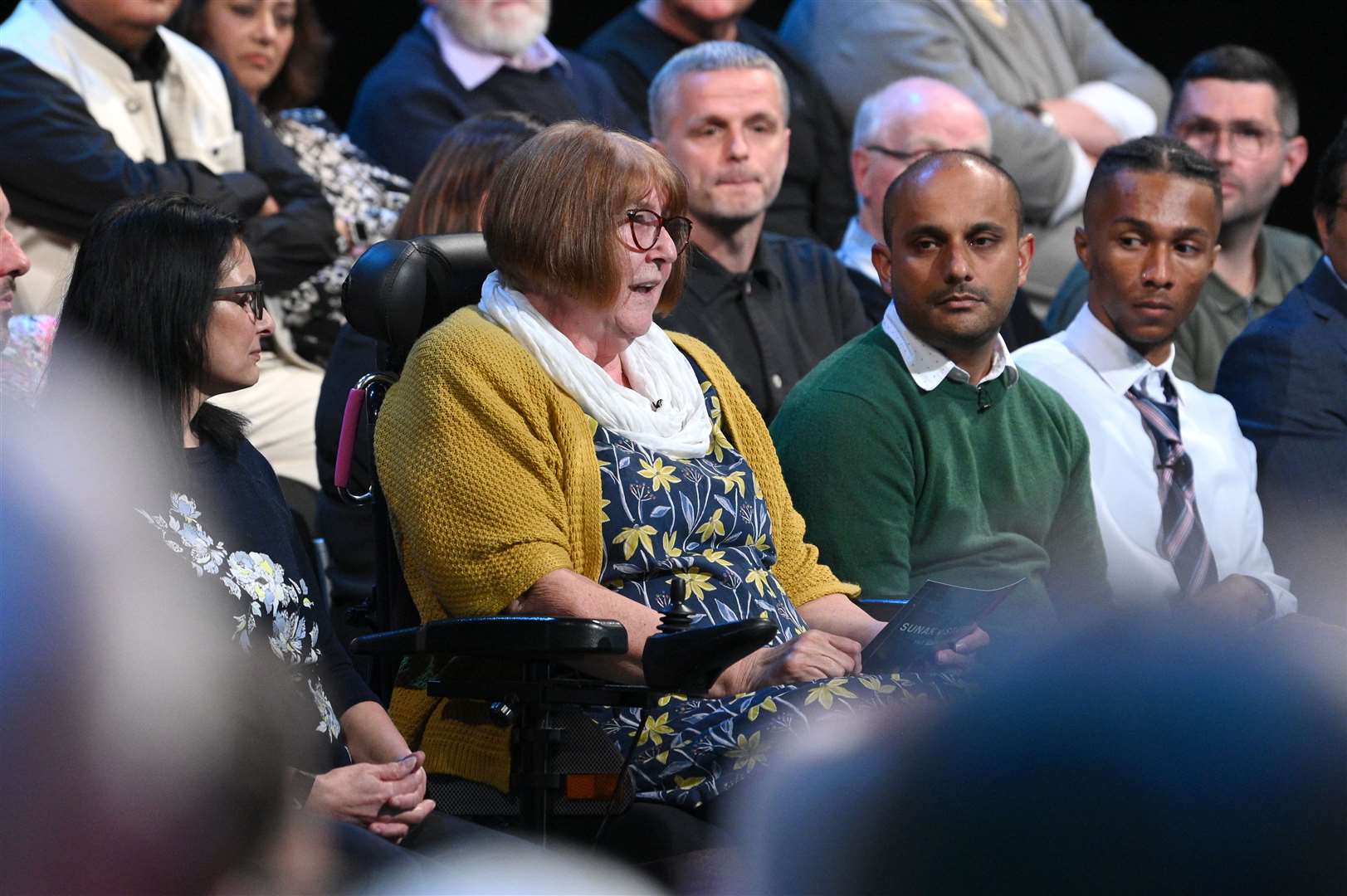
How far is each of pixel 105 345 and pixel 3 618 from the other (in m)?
1.44

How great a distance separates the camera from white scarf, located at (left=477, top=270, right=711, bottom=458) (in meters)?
2.20

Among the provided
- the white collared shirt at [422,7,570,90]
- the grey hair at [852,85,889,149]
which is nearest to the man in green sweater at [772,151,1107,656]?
the grey hair at [852,85,889,149]

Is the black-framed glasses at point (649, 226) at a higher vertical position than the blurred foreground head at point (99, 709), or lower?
lower

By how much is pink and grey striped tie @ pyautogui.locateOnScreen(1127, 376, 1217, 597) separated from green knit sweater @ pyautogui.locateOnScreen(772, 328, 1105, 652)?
25 centimetres

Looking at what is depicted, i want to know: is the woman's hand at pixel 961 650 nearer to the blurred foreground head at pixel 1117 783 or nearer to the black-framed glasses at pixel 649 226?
the black-framed glasses at pixel 649 226

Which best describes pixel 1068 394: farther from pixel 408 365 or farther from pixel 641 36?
pixel 641 36

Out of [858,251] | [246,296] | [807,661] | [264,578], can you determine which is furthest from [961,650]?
[858,251]

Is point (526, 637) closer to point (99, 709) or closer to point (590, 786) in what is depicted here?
point (590, 786)

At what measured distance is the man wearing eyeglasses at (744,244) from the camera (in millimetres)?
3377

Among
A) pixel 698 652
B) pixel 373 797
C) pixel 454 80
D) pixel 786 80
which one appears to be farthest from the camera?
pixel 786 80

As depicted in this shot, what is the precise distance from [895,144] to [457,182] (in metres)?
1.19

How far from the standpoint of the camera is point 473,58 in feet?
13.7

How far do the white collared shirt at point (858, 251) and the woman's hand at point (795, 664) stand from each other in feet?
5.88

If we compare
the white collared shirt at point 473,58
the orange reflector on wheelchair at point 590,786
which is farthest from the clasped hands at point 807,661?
the white collared shirt at point 473,58
